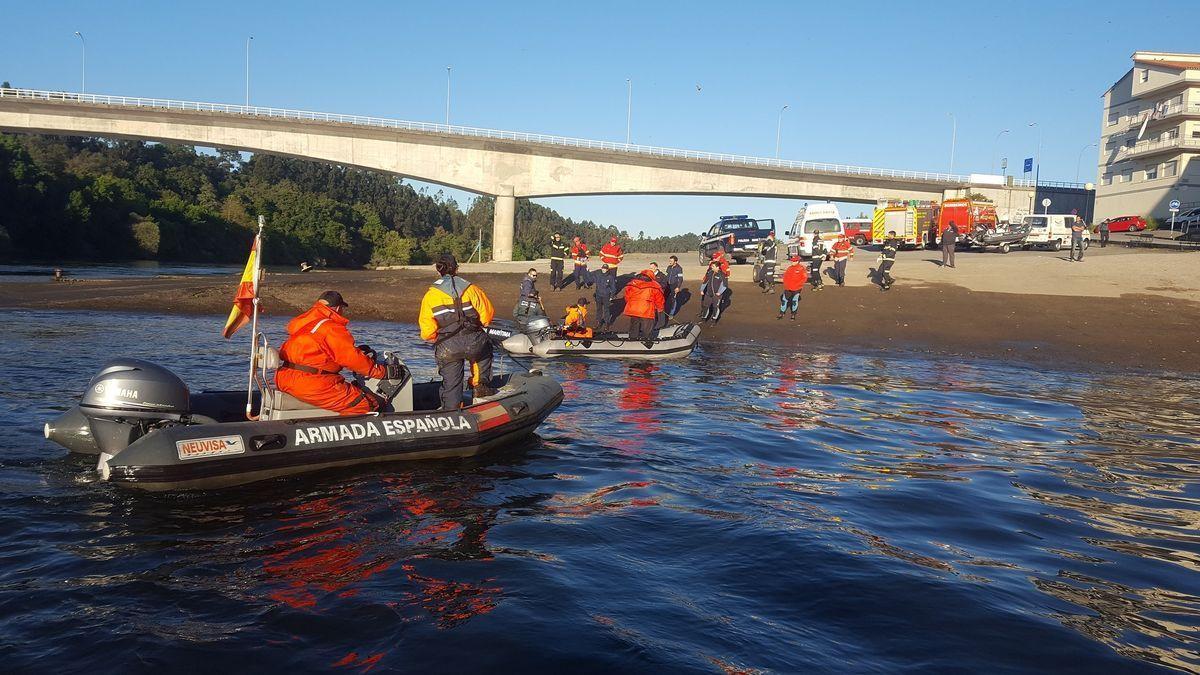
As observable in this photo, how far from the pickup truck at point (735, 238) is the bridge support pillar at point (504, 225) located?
686 inches

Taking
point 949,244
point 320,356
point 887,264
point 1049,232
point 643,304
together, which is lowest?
point 320,356

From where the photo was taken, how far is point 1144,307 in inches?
864

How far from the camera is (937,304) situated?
23.6 metres

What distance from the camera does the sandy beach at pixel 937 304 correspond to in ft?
64.9

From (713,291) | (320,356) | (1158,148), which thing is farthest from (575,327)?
(1158,148)

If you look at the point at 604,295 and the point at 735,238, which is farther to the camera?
the point at 735,238

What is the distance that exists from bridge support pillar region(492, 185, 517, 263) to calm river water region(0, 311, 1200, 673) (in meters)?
39.4

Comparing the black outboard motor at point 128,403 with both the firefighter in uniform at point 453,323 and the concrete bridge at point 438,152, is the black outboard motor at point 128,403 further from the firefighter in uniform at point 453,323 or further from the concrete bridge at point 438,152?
the concrete bridge at point 438,152

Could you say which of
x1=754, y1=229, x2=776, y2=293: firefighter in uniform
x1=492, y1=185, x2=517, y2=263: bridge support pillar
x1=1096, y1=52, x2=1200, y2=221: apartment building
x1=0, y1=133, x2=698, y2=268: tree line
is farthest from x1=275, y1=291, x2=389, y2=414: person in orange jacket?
x1=1096, y1=52, x2=1200, y2=221: apartment building

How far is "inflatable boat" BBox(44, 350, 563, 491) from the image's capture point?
734 centimetres

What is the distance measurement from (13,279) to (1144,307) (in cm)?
3490

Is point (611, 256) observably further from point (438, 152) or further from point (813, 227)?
point (438, 152)

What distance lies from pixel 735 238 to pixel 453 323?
87.3 feet

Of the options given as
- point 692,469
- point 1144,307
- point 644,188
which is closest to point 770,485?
point 692,469
